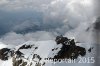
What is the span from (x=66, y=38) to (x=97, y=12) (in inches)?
423

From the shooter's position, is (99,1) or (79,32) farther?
(79,32)

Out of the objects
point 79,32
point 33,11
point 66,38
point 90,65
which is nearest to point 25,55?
point 66,38

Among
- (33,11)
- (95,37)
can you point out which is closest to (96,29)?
(95,37)

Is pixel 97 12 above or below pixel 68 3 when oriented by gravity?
below

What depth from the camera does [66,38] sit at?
14.5m

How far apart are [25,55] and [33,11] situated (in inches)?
492

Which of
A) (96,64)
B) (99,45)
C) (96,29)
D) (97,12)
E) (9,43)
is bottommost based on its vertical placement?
(96,64)

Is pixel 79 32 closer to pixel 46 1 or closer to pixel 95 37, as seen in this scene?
pixel 46 1

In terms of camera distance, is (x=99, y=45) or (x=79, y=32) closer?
(x=99, y=45)

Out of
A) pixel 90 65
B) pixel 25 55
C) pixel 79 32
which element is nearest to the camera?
pixel 90 65

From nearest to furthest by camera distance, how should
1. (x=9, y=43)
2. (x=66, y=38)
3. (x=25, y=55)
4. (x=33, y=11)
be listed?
(x=33, y=11) → (x=9, y=43) → (x=66, y=38) → (x=25, y=55)

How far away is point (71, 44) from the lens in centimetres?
1363

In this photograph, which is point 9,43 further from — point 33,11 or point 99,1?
point 99,1

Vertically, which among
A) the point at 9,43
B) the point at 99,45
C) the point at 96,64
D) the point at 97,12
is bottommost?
the point at 96,64
